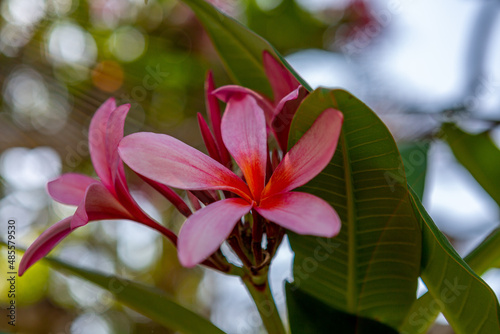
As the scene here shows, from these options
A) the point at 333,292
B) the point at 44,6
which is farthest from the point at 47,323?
the point at 333,292

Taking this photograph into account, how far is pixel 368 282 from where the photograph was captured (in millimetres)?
572

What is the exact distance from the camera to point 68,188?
62 cm

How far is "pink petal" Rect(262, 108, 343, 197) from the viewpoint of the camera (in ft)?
1.43

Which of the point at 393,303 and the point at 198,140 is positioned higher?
the point at 393,303

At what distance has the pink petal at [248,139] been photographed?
50cm

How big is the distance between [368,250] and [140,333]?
1473mm

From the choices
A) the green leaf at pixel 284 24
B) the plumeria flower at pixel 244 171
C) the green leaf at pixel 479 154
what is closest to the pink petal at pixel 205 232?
the plumeria flower at pixel 244 171

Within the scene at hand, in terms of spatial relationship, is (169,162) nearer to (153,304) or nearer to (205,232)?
(205,232)

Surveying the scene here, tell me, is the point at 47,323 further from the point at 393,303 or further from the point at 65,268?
the point at 393,303

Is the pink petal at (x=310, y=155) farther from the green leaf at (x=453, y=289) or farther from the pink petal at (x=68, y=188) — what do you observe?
the pink petal at (x=68, y=188)

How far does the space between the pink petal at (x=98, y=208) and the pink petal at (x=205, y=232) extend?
159 mm

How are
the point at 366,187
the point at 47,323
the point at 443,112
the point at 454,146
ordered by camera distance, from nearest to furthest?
the point at 366,187 → the point at 454,146 → the point at 443,112 → the point at 47,323

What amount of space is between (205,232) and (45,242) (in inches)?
10.1

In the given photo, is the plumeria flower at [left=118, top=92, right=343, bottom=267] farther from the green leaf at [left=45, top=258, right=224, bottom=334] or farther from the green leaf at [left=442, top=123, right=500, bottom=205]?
the green leaf at [left=442, top=123, right=500, bottom=205]
